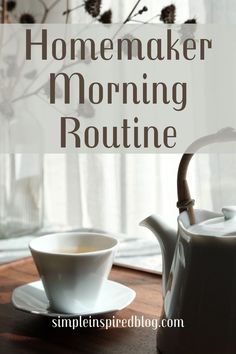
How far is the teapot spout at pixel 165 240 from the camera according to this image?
46cm

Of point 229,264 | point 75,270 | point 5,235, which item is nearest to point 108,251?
point 75,270

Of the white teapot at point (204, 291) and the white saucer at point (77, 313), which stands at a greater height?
the white teapot at point (204, 291)

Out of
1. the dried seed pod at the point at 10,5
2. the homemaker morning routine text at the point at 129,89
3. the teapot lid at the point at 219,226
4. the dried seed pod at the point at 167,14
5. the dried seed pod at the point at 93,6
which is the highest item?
the dried seed pod at the point at 10,5

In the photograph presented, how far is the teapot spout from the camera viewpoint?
18.0 inches

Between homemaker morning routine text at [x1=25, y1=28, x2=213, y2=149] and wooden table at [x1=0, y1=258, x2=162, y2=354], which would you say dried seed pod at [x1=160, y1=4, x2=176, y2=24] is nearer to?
homemaker morning routine text at [x1=25, y1=28, x2=213, y2=149]

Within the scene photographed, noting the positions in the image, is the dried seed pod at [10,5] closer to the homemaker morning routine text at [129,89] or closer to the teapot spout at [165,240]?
the homemaker morning routine text at [129,89]

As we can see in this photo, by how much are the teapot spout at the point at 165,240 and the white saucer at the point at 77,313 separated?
7 cm

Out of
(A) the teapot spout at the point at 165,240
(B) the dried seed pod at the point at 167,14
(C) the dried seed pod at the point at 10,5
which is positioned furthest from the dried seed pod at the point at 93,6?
(A) the teapot spout at the point at 165,240

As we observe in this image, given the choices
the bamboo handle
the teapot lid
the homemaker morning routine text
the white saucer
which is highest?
the homemaker morning routine text

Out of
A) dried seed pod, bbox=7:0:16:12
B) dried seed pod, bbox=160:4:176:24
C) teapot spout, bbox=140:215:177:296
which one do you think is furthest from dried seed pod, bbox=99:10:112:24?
teapot spout, bbox=140:215:177:296

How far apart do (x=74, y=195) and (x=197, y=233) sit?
837 millimetres

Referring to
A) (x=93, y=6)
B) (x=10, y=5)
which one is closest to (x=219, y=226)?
(x=93, y=6)

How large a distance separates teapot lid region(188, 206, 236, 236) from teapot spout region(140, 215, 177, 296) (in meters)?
0.05

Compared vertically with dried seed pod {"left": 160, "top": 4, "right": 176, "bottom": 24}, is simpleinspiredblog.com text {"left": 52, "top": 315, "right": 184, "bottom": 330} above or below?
below
